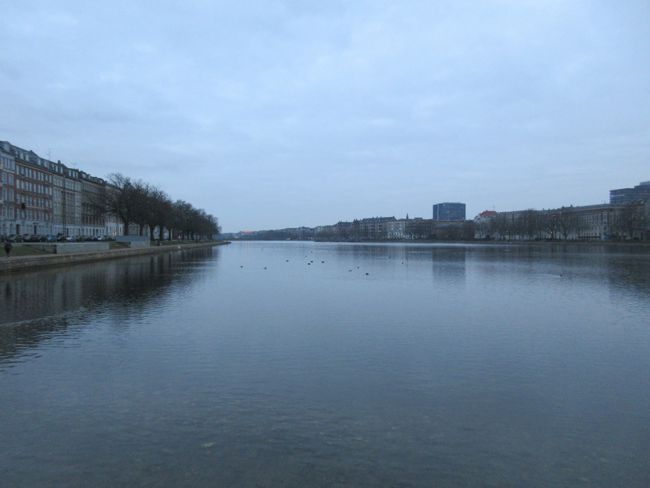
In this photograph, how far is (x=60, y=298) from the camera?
23859 mm

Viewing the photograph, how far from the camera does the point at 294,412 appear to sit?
8.97m

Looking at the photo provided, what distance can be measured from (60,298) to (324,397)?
1873cm

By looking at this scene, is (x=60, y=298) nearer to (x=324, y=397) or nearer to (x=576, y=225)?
(x=324, y=397)

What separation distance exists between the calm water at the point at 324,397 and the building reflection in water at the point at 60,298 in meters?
0.22

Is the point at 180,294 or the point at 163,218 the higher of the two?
the point at 163,218

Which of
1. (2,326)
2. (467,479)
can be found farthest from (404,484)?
(2,326)

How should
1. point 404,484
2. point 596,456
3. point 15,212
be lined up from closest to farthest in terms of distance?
point 404,484, point 596,456, point 15,212

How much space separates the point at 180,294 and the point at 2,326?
10.00m

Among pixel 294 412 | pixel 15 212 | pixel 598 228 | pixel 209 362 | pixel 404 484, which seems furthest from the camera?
pixel 598 228

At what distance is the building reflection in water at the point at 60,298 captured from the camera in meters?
16.0

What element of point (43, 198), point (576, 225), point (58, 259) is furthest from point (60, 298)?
point (576, 225)

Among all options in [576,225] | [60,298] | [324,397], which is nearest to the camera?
[324,397]

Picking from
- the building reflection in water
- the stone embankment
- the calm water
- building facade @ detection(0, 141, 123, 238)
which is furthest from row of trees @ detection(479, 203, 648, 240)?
the building reflection in water

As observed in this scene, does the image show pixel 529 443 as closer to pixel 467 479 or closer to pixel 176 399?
pixel 467 479
